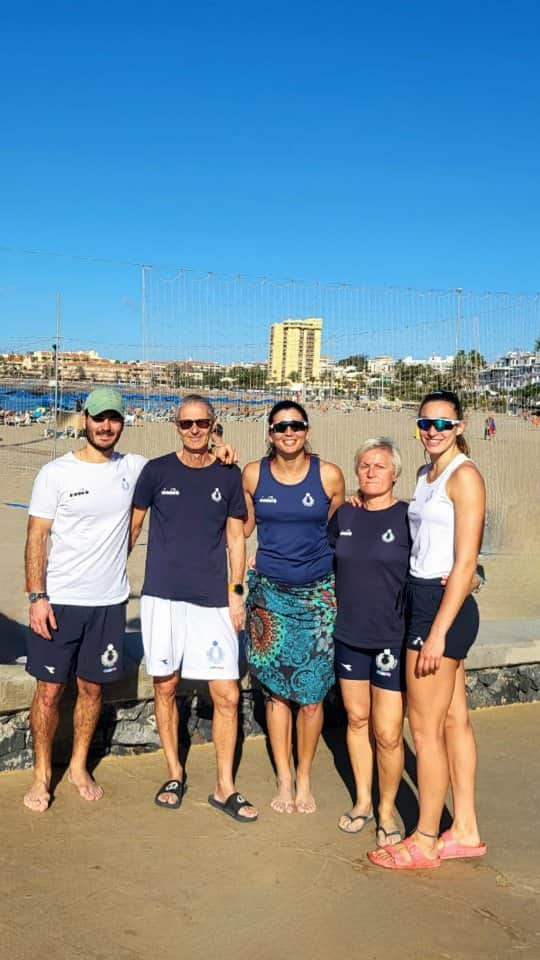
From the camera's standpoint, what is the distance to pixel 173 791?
3.94 m

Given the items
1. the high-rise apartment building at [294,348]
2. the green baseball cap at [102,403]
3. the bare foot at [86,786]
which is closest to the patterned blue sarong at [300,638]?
the bare foot at [86,786]

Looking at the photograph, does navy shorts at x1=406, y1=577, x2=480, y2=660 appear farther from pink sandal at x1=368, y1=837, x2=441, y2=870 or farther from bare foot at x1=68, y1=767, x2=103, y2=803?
bare foot at x1=68, y1=767, x2=103, y2=803

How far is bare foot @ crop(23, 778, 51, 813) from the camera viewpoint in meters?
3.78

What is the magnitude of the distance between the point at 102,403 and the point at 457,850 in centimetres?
239

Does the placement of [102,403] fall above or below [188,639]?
above

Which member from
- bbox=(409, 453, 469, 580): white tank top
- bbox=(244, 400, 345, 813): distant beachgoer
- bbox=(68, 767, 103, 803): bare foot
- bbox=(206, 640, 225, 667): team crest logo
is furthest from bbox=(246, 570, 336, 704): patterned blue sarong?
bbox=(68, 767, 103, 803): bare foot

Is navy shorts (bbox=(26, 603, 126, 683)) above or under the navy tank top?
under

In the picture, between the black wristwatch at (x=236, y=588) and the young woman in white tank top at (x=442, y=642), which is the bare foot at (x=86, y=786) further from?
the young woman in white tank top at (x=442, y=642)

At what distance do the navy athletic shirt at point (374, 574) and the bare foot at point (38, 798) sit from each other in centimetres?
146

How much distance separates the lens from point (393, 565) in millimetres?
3650

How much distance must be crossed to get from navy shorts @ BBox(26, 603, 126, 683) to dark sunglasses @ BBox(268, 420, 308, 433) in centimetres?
107

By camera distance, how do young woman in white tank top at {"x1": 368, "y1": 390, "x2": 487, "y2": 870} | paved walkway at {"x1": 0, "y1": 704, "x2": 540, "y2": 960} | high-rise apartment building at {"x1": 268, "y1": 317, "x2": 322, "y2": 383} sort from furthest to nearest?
high-rise apartment building at {"x1": 268, "y1": 317, "x2": 322, "y2": 383}, young woman in white tank top at {"x1": 368, "y1": 390, "x2": 487, "y2": 870}, paved walkway at {"x1": 0, "y1": 704, "x2": 540, "y2": 960}

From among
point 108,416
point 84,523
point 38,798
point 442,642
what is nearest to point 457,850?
point 442,642

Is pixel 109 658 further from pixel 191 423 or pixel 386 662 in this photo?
pixel 386 662
